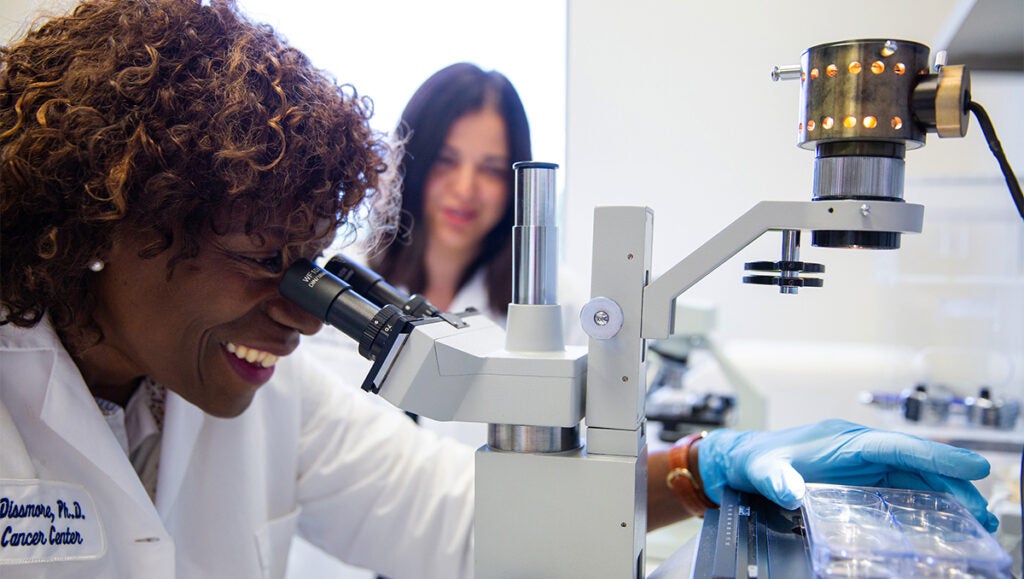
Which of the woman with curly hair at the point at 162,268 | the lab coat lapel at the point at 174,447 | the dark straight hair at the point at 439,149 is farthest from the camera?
the dark straight hair at the point at 439,149

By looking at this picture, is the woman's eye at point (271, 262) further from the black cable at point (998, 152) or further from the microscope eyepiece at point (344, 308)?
the black cable at point (998, 152)

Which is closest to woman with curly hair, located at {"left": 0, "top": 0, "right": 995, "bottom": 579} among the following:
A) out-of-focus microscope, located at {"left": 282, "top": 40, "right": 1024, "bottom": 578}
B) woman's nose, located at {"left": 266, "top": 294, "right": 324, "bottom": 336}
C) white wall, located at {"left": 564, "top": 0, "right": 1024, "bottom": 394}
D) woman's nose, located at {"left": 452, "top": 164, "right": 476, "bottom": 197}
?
woman's nose, located at {"left": 266, "top": 294, "right": 324, "bottom": 336}

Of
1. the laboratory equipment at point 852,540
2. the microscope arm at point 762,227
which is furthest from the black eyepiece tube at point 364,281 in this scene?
the laboratory equipment at point 852,540

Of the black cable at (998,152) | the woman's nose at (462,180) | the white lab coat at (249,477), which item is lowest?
the white lab coat at (249,477)

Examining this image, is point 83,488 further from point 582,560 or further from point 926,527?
point 926,527

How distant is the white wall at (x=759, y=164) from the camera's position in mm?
1800

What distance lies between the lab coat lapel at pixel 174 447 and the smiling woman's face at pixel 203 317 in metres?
0.12

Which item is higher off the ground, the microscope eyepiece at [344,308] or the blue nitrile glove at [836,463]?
the microscope eyepiece at [344,308]

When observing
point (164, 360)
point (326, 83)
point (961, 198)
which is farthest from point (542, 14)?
point (164, 360)

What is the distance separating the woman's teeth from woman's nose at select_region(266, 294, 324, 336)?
51mm

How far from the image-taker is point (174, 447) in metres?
1.04

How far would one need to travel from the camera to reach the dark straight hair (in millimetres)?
1791

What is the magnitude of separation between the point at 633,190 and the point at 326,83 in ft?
4.36

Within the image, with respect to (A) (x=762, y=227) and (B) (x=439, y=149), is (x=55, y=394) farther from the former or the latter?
(B) (x=439, y=149)
